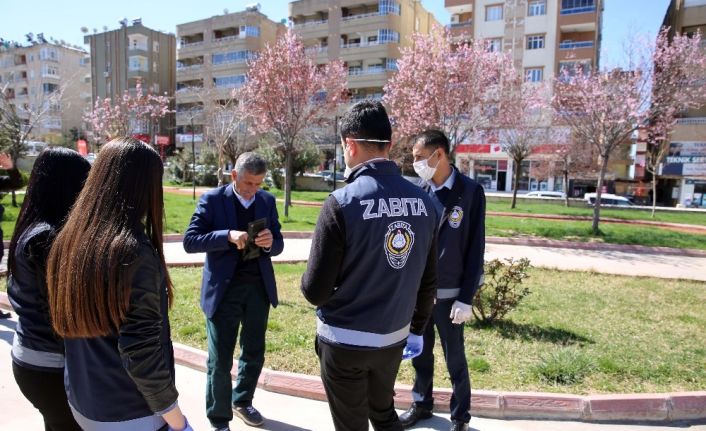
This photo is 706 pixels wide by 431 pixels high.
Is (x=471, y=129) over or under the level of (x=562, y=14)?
under

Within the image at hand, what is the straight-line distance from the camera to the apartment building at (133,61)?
58281 millimetres

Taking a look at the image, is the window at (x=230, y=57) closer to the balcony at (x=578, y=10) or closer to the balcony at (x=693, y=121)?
the balcony at (x=578, y=10)

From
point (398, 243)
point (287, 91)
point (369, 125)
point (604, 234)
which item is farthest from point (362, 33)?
point (398, 243)

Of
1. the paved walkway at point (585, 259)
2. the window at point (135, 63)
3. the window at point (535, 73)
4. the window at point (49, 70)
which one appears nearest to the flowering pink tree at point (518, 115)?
the paved walkway at point (585, 259)

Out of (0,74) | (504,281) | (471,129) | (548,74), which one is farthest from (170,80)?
(504,281)

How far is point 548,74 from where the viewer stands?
39750mm

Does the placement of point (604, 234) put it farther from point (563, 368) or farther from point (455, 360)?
point (455, 360)

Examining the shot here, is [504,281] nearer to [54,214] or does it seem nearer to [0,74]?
[54,214]

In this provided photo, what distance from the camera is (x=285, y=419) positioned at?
11.6 ft

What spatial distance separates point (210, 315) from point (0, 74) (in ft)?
266

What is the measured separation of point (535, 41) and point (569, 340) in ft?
135

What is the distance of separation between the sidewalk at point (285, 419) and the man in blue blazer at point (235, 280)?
9.0 inches

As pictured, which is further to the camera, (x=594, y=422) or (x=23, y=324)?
(x=594, y=422)

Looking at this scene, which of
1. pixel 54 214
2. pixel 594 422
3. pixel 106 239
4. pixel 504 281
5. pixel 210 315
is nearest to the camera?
pixel 106 239
